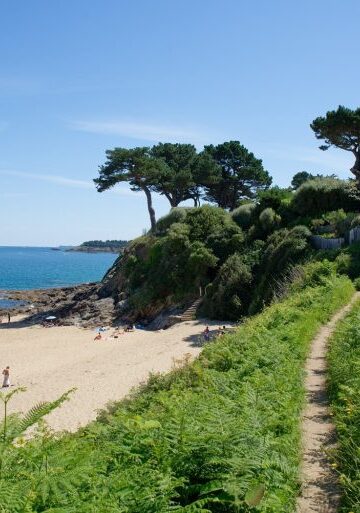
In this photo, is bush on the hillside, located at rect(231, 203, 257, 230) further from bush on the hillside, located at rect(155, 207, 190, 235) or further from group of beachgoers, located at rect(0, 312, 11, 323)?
group of beachgoers, located at rect(0, 312, 11, 323)

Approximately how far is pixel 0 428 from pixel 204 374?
489cm

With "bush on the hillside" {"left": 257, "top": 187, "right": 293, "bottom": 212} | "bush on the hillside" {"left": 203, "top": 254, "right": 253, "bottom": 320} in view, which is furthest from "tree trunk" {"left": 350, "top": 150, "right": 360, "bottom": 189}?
"bush on the hillside" {"left": 203, "top": 254, "right": 253, "bottom": 320}

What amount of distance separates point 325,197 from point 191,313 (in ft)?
42.5

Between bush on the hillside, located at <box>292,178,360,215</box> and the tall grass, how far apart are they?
77.0 feet

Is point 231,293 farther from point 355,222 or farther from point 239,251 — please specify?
point 355,222

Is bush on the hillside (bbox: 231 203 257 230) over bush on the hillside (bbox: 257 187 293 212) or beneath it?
beneath

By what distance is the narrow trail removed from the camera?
5.45 metres

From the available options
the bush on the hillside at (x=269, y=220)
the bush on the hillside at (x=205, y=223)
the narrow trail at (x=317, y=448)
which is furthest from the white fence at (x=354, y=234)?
the narrow trail at (x=317, y=448)

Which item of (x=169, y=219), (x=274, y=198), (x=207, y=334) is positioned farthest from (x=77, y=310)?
(x=207, y=334)

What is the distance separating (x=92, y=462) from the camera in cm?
511

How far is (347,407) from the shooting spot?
7.34 meters

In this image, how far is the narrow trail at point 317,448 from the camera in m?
5.45

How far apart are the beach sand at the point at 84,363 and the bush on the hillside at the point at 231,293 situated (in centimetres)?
158

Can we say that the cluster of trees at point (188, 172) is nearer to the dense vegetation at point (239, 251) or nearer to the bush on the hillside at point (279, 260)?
the dense vegetation at point (239, 251)
